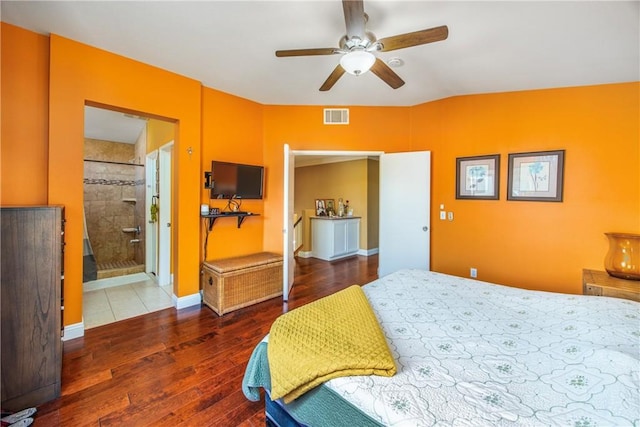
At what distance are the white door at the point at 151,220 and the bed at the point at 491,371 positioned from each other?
3.53 m

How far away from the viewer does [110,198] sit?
16.9 ft

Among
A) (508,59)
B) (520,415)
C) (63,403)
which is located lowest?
(63,403)

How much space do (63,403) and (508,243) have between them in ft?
13.5

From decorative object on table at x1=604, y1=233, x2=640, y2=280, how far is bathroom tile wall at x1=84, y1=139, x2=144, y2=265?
637 cm

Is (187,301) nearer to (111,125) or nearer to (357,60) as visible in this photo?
(357,60)

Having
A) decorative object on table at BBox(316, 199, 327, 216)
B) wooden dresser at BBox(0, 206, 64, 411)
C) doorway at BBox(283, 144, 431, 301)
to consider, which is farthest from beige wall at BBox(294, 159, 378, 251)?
wooden dresser at BBox(0, 206, 64, 411)

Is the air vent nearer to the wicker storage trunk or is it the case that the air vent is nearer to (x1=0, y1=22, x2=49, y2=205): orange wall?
the wicker storage trunk

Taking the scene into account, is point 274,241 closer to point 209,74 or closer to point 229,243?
point 229,243

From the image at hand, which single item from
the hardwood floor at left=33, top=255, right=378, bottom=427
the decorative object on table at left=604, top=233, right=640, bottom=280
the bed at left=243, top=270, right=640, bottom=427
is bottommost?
the hardwood floor at left=33, top=255, right=378, bottom=427

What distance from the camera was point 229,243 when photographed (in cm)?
353

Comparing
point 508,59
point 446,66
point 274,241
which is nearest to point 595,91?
point 508,59

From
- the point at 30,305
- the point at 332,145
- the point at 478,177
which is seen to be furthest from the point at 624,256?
the point at 30,305

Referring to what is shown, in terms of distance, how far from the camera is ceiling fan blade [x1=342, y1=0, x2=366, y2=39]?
4.76ft

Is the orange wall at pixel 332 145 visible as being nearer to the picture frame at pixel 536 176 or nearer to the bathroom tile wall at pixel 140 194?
the picture frame at pixel 536 176
